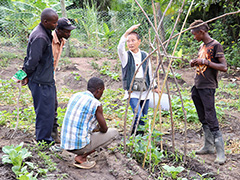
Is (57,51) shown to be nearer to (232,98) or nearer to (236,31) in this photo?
(232,98)

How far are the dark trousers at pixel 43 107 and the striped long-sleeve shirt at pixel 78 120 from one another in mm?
457

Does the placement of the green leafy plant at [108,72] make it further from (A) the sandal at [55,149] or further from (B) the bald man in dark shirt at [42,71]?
(A) the sandal at [55,149]

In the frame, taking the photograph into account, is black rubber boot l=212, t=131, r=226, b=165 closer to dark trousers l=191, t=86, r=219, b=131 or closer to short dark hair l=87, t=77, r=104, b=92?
dark trousers l=191, t=86, r=219, b=131

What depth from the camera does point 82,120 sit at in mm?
2971

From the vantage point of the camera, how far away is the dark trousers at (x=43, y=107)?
3.31 meters

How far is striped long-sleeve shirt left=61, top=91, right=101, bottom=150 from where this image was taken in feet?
9.65

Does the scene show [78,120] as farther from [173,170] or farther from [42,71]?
[173,170]

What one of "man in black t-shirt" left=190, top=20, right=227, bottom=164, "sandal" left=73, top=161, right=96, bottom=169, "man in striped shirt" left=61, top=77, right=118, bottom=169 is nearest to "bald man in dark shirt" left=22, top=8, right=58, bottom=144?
"man in striped shirt" left=61, top=77, right=118, bottom=169

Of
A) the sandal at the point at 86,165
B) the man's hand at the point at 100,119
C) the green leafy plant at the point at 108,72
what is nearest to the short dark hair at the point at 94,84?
the man's hand at the point at 100,119

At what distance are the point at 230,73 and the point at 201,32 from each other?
18.3ft

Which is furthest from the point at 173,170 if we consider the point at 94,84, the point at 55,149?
the point at 55,149

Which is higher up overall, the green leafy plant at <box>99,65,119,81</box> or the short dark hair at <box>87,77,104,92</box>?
the short dark hair at <box>87,77,104,92</box>

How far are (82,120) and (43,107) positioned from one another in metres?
0.66

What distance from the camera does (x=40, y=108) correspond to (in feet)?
10.9
